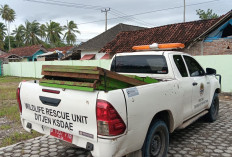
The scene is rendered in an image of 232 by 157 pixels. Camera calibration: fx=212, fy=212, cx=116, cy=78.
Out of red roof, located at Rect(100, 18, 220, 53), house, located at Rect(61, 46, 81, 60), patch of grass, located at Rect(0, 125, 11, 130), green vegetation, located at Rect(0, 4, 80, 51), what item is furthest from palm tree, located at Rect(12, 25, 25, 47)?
patch of grass, located at Rect(0, 125, 11, 130)

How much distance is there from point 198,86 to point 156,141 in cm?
182

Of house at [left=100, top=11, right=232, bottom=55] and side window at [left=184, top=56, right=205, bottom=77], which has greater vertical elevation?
house at [left=100, top=11, right=232, bottom=55]

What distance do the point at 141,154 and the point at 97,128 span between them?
0.83 meters

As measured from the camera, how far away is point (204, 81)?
15.9ft

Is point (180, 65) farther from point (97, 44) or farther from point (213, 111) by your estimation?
point (97, 44)

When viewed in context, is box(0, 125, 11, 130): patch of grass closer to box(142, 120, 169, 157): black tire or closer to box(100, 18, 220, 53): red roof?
box(142, 120, 169, 157): black tire

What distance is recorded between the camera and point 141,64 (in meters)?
4.37

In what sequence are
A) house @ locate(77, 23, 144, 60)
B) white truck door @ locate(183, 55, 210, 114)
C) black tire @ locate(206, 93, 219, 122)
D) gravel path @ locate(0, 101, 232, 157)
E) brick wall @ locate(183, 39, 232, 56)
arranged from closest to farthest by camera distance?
gravel path @ locate(0, 101, 232, 157)
white truck door @ locate(183, 55, 210, 114)
black tire @ locate(206, 93, 219, 122)
brick wall @ locate(183, 39, 232, 56)
house @ locate(77, 23, 144, 60)

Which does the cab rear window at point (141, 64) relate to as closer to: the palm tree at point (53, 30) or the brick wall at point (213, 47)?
the brick wall at point (213, 47)

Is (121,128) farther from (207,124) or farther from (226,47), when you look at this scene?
(226,47)

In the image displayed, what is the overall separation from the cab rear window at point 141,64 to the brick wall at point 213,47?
37.0ft

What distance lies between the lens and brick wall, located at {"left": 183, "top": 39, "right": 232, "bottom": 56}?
530 inches

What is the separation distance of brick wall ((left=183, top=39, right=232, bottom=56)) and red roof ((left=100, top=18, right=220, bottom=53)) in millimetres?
783

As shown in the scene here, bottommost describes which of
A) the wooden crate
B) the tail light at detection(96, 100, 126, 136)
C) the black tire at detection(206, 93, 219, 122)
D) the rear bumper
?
the black tire at detection(206, 93, 219, 122)
